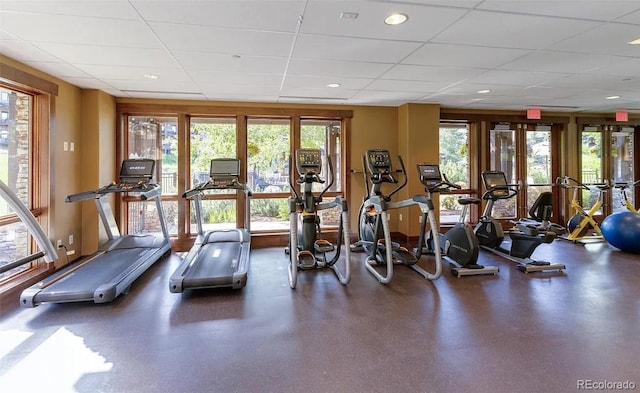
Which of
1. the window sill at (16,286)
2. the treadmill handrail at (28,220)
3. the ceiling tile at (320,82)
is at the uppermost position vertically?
the ceiling tile at (320,82)

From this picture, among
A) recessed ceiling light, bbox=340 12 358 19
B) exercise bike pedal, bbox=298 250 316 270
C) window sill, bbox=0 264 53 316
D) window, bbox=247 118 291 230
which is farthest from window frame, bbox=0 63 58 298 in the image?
recessed ceiling light, bbox=340 12 358 19

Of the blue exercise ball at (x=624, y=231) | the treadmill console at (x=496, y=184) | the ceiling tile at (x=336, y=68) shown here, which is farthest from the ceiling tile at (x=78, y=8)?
the blue exercise ball at (x=624, y=231)

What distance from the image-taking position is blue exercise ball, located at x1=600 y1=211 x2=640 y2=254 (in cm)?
505

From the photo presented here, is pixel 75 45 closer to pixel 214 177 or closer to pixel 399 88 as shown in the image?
pixel 214 177

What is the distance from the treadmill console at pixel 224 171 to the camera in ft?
16.4

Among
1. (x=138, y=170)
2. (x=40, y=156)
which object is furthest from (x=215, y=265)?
(x=40, y=156)

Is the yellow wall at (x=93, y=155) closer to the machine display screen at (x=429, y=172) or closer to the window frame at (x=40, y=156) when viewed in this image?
the window frame at (x=40, y=156)

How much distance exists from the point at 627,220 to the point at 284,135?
5777mm

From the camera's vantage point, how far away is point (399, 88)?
4.93 m

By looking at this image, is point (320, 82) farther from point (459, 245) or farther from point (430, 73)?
point (459, 245)

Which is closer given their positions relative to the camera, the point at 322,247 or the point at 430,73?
the point at 430,73

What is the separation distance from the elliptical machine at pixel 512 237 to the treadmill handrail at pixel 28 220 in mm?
4894

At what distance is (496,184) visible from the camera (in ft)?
16.7

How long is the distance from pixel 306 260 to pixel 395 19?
3.01m
